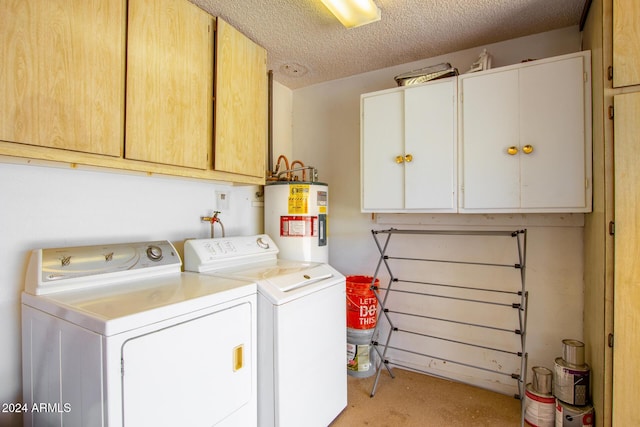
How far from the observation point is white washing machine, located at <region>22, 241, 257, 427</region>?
3.52 ft

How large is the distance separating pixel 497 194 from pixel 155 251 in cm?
195

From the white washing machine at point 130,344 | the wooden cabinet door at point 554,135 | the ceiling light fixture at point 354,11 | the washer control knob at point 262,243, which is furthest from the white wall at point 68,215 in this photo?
the wooden cabinet door at point 554,135

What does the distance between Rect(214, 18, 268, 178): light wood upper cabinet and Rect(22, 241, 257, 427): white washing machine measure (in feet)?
Result: 2.50

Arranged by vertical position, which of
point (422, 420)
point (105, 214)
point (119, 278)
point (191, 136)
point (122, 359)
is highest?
→ point (191, 136)

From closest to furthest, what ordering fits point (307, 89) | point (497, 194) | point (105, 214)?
1. point (105, 214)
2. point (497, 194)
3. point (307, 89)

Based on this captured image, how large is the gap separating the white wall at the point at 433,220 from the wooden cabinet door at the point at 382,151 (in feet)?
1.11

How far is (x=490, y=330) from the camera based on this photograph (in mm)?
2301

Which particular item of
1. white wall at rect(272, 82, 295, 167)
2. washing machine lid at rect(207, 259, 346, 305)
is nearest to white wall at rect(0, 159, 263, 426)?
washing machine lid at rect(207, 259, 346, 305)

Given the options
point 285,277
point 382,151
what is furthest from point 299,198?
point 285,277

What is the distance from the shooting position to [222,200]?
2.38m

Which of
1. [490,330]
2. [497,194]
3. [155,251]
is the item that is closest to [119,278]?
[155,251]

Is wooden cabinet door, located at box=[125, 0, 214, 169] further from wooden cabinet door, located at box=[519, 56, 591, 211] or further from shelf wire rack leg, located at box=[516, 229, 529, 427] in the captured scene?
shelf wire rack leg, located at box=[516, 229, 529, 427]

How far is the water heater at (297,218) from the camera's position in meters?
2.42

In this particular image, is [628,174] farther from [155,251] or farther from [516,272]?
[155,251]
